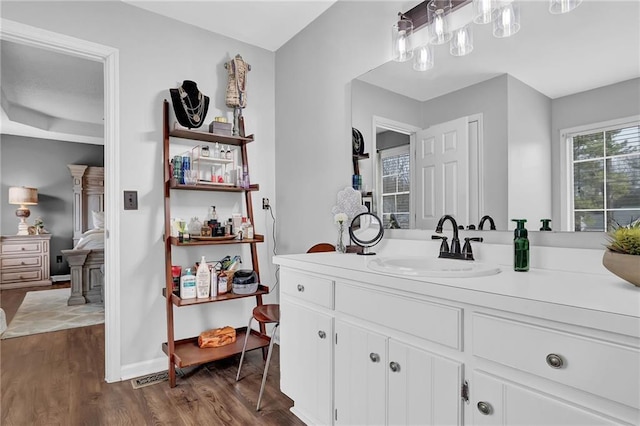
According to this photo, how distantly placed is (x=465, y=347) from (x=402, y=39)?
5.14ft

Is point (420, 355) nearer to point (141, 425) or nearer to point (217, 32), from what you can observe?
point (141, 425)

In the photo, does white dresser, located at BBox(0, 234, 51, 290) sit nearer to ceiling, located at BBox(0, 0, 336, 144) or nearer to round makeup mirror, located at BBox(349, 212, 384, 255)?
ceiling, located at BBox(0, 0, 336, 144)

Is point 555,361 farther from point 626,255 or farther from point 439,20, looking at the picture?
point 439,20

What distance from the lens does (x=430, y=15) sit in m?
1.73

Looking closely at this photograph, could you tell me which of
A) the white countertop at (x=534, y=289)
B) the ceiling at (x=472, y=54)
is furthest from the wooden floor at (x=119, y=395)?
the ceiling at (x=472, y=54)

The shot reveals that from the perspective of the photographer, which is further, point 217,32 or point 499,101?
point 217,32

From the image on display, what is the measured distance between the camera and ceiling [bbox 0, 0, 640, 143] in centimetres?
124

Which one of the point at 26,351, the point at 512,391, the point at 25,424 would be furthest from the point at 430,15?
the point at 26,351

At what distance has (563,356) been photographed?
32.2 inches

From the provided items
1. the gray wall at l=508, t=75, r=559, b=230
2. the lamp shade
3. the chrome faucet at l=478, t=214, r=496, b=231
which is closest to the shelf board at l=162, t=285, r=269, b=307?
the chrome faucet at l=478, t=214, r=496, b=231

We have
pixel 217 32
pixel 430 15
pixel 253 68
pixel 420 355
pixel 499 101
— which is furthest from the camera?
pixel 253 68

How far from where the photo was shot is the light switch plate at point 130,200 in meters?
2.35

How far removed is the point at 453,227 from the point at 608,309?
86 centimetres

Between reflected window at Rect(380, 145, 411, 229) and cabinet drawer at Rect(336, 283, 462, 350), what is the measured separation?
2.23 feet
